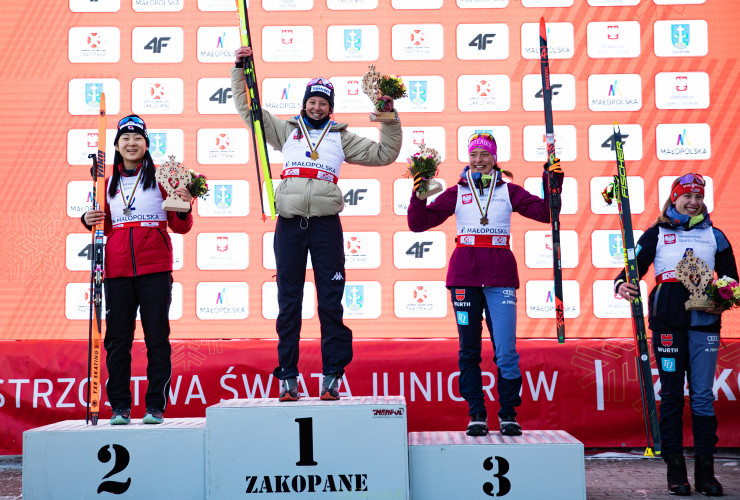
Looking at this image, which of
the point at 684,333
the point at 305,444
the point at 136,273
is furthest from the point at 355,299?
the point at 684,333

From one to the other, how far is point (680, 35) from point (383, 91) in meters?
3.19

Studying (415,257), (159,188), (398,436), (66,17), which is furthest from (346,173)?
(398,436)

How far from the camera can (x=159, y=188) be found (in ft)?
11.4

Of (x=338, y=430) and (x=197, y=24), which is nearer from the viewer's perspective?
(x=338, y=430)

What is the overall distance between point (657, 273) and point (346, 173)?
99.9 inches

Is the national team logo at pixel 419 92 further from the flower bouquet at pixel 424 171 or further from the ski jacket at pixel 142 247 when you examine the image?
the ski jacket at pixel 142 247

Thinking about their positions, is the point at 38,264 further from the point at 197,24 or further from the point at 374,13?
the point at 374,13

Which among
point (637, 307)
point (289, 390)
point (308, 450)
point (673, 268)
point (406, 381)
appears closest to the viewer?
point (308, 450)

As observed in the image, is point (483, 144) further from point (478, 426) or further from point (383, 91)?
point (478, 426)

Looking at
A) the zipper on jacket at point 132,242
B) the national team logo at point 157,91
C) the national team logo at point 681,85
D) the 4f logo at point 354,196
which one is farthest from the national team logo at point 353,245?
the national team logo at point 681,85

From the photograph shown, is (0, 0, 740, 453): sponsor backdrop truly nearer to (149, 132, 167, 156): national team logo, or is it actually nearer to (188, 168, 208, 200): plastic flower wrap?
(149, 132, 167, 156): national team logo

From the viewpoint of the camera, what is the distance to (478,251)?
337cm

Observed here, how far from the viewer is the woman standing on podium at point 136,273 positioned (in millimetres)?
3367

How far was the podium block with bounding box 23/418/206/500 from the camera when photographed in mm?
3057
